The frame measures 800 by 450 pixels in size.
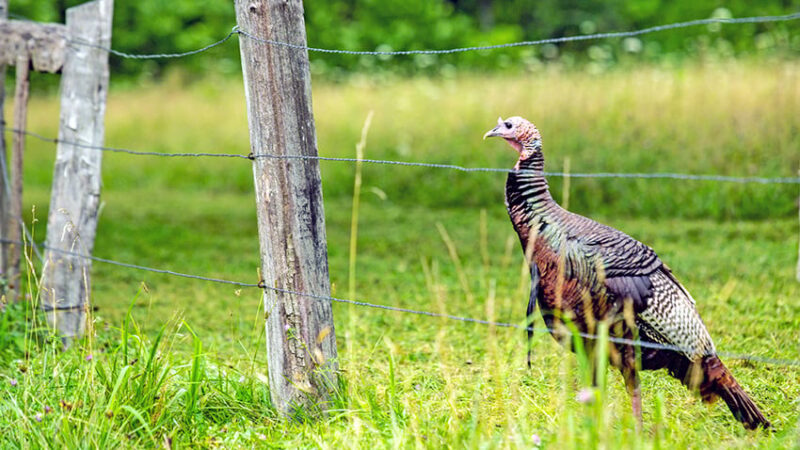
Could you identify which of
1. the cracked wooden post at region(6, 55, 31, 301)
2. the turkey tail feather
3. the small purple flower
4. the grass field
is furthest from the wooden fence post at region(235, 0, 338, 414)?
the cracked wooden post at region(6, 55, 31, 301)

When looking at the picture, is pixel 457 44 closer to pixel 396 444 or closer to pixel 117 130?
pixel 117 130

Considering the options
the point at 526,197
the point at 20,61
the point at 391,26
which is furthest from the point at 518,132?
the point at 391,26

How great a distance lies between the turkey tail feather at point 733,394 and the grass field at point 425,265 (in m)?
0.07

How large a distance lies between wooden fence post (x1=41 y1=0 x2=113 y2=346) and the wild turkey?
8.79ft

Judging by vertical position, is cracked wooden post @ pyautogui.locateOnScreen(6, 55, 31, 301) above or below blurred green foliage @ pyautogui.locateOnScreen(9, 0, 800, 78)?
below

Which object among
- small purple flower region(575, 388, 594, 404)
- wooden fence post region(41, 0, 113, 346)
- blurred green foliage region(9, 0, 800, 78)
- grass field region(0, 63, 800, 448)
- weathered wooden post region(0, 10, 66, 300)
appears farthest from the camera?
blurred green foliage region(9, 0, 800, 78)

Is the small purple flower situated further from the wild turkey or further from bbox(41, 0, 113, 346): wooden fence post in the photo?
bbox(41, 0, 113, 346): wooden fence post

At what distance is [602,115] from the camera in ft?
38.6

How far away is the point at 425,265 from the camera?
4.11 meters

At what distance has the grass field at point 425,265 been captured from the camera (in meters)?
3.42

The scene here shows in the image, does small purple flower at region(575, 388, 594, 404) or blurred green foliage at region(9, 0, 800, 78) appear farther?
blurred green foliage at region(9, 0, 800, 78)

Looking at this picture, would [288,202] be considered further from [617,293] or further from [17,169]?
[17,169]

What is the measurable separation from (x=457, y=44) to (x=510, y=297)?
18.2 metres

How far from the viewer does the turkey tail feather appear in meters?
3.43
